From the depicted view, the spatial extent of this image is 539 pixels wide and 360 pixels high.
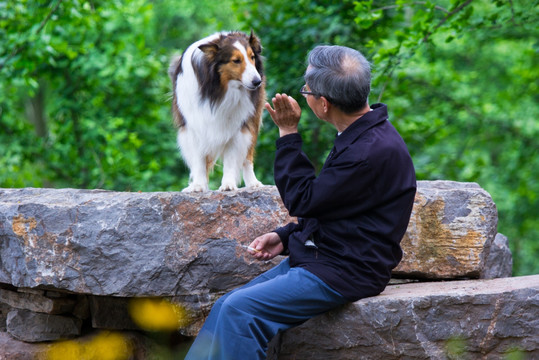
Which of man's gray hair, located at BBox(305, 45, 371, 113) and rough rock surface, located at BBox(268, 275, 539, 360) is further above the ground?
man's gray hair, located at BBox(305, 45, 371, 113)

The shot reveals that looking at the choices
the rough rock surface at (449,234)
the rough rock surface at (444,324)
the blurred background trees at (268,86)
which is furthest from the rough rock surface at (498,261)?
the blurred background trees at (268,86)

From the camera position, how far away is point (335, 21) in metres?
5.99

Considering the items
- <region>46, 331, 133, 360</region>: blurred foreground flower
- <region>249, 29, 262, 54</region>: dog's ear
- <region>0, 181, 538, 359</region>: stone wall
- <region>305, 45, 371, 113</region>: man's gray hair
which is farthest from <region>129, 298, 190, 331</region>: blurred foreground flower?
<region>249, 29, 262, 54</region>: dog's ear

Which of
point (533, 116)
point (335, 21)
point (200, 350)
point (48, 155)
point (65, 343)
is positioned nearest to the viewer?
point (200, 350)

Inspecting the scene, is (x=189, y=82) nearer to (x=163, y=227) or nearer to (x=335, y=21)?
(x=163, y=227)

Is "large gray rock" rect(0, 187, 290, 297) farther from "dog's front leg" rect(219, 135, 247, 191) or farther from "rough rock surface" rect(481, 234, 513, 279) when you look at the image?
"rough rock surface" rect(481, 234, 513, 279)

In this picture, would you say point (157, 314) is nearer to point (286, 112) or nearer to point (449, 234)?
point (286, 112)

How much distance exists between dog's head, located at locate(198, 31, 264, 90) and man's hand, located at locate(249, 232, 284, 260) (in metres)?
1.21

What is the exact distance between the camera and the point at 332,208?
255 cm

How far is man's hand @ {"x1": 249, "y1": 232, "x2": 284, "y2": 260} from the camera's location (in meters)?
2.96

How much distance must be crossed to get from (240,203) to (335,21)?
3.11m

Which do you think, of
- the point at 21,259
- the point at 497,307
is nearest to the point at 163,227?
the point at 21,259

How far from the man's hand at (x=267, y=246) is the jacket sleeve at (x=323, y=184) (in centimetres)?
40

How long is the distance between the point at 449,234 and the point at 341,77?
139 cm
